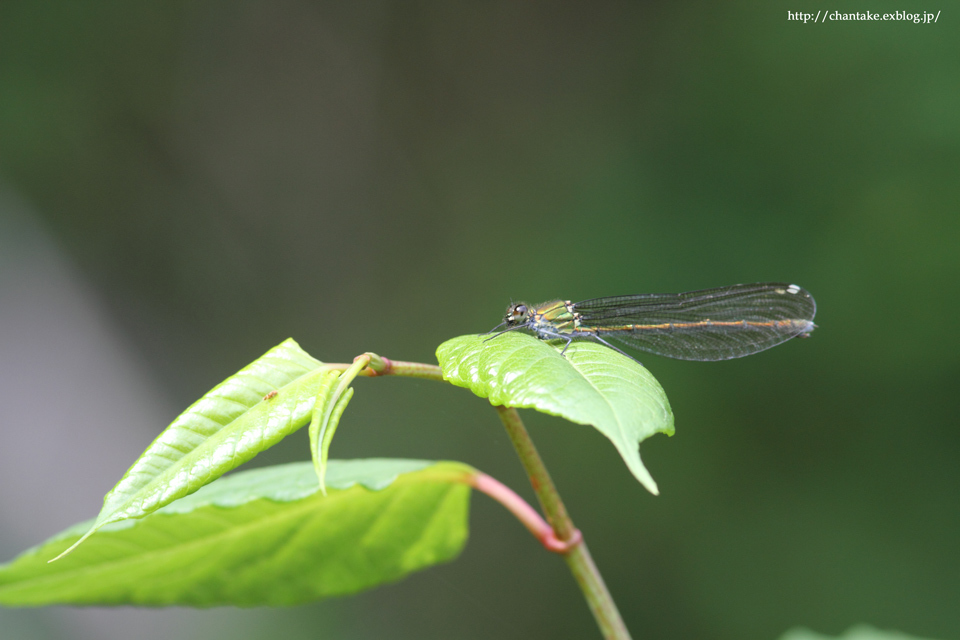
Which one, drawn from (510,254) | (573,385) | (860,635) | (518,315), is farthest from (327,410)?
(510,254)

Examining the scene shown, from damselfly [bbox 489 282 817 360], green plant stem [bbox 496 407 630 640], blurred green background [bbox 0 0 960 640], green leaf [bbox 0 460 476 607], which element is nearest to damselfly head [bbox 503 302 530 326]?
damselfly [bbox 489 282 817 360]

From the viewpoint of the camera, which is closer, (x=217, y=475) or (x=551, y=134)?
(x=217, y=475)

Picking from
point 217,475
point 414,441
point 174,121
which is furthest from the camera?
point 174,121

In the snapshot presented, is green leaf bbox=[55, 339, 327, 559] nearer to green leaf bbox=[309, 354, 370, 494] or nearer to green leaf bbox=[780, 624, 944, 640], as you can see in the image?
green leaf bbox=[309, 354, 370, 494]

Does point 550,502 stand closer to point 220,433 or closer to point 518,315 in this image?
point 220,433

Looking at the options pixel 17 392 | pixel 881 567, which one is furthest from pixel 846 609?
pixel 17 392

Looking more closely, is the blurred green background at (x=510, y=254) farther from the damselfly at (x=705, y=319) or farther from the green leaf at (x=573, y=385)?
the green leaf at (x=573, y=385)

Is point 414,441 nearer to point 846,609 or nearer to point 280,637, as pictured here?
point 280,637
